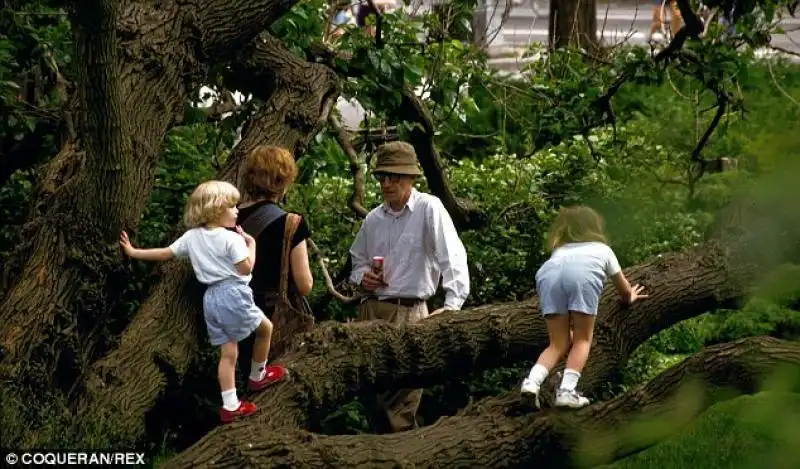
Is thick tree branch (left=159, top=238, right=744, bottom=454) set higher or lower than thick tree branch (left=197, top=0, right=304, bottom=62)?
lower

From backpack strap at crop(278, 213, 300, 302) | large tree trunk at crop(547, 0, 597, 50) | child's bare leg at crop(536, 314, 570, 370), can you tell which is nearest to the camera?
child's bare leg at crop(536, 314, 570, 370)

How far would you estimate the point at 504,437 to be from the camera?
6.48m

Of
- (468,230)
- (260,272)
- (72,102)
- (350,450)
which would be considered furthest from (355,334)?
(468,230)

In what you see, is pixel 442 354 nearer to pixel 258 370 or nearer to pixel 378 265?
pixel 378 265

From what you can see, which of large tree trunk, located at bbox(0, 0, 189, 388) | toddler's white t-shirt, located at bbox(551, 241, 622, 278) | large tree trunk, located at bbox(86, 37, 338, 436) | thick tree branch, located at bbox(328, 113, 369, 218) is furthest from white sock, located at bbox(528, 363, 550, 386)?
thick tree branch, located at bbox(328, 113, 369, 218)

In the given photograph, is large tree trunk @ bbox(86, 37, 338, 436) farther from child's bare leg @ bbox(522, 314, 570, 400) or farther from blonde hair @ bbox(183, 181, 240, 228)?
child's bare leg @ bbox(522, 314, 570, 400)

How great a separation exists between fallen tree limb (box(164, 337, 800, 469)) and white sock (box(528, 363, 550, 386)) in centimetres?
15

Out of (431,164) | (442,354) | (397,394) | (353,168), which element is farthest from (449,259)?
(431,164)

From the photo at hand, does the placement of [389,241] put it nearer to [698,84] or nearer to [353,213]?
[353,213]

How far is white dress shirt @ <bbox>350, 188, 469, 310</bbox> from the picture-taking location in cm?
752

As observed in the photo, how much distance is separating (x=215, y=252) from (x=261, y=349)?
50 centimetres

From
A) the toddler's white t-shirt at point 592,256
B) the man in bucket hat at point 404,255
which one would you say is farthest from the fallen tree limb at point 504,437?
the man in bucket hat at point 404,255

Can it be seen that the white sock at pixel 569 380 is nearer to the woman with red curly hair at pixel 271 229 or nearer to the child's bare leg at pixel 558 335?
the child's bare leg at pixel 558 335

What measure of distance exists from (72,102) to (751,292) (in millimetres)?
5073
